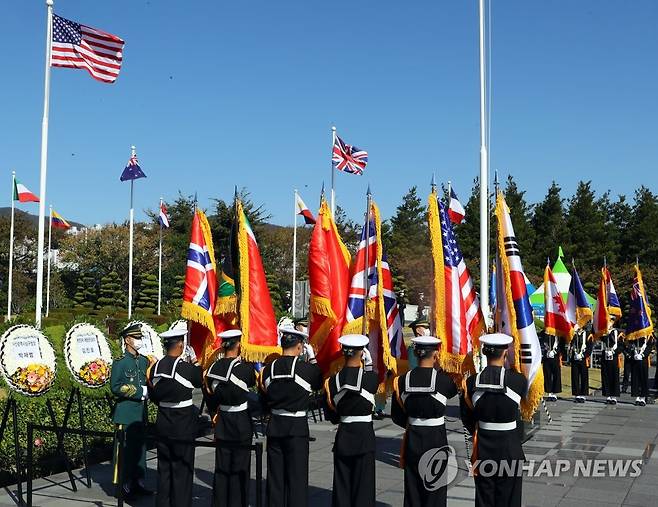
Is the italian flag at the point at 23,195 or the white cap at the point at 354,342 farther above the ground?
the italian flag at the point at 23,195

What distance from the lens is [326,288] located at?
10.2 meters

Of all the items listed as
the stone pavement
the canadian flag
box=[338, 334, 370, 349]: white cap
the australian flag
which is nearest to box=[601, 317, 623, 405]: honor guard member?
the canadian flag

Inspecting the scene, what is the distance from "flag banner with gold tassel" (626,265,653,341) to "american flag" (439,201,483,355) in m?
9.42

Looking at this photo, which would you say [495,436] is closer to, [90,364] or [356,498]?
[356,498]

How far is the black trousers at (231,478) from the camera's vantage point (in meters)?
7.90

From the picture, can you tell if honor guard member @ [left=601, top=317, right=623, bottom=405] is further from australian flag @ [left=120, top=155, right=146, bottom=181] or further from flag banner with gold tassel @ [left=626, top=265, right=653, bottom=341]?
australian flag @ [left=120, top=155, right=146, bottom=181]

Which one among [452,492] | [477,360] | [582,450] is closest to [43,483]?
[452,492]

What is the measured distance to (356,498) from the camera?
7.46 m

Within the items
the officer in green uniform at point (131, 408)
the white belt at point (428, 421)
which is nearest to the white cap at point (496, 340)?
Answer: the white belt at point (428, 421)

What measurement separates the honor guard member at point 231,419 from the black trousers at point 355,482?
0.98 metres

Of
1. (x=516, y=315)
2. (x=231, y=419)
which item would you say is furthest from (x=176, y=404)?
(x=516, y=315)

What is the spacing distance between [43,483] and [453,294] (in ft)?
17.8

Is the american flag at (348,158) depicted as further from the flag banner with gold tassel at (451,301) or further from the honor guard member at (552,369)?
the flag banner with gold tassel at (451,301)

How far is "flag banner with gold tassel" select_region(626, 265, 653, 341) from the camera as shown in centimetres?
1792
